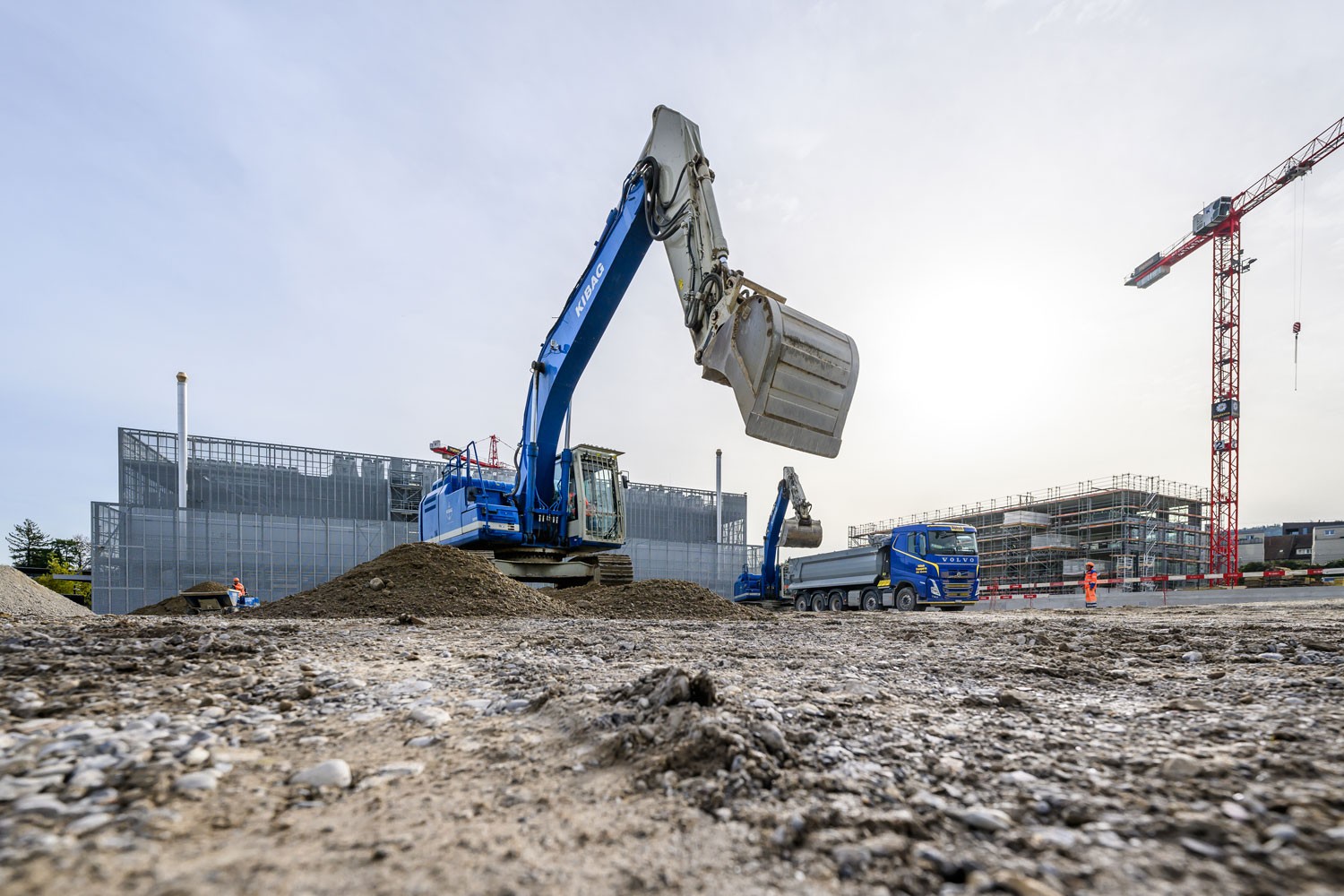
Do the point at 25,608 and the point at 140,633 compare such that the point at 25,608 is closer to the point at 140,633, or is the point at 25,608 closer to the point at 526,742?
the point at 140,633

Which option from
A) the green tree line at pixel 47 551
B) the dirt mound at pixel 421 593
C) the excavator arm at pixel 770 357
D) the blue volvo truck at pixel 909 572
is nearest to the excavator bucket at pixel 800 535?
the blue volvo truck at pixel 909 572

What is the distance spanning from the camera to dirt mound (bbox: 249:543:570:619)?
26.6ft

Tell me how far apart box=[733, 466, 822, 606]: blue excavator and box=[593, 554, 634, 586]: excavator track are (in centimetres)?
686

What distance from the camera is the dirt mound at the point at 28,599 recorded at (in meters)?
10.4

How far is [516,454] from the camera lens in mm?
12445

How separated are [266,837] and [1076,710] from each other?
3.01 m

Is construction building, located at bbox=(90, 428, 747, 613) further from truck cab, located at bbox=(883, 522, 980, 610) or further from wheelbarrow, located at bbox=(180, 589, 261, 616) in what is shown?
truck cab, located at bbox=(883, 522, 980, 610)

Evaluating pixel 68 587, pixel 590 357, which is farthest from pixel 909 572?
pixel 68 587

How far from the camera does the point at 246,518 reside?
2439cm

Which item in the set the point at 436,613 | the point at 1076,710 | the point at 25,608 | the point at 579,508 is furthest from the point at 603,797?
the point at 25,608

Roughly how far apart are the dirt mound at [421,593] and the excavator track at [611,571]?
2996 millimetres

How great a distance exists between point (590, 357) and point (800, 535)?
377 inches

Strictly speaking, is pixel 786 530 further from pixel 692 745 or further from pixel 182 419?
pixel 182 419

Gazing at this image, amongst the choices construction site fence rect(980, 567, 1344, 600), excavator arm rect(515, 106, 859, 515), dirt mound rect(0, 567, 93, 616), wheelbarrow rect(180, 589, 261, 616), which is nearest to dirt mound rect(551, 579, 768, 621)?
excavator arm rect(515, 106, 859, 515)
